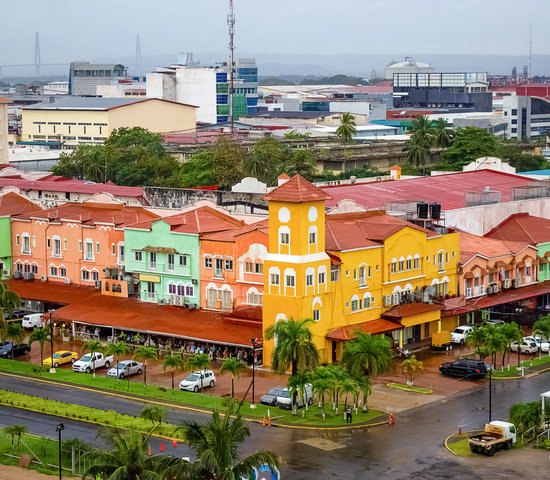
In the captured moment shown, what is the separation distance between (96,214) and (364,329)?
80.7 ft

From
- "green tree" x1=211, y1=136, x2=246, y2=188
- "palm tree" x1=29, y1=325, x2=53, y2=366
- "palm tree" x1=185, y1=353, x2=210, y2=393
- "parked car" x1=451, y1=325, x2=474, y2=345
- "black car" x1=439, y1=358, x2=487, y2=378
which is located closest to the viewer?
"palm tree" x1=185, y1=353, x2=210, y2=393

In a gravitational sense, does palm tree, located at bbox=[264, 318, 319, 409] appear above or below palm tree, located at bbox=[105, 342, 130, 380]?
above

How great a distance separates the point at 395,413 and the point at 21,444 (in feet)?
54.9

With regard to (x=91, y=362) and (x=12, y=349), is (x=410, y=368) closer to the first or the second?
(x=91, y=362)

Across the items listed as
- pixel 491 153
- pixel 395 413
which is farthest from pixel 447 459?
Result: pixel 491 153

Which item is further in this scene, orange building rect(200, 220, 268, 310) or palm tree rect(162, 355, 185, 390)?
orange building rect(200, 220, 268, 310)

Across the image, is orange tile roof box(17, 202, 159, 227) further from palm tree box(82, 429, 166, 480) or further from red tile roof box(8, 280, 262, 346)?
palm tree box(82, 429, 166, 480)

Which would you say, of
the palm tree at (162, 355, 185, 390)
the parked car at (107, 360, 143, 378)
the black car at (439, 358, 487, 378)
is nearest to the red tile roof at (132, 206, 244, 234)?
the palm tree at (162, 355, 185, 390)

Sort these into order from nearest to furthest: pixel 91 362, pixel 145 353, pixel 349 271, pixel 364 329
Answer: pixel 145 353 → pixel 91 362 → pixel 364 329 → pixel 349 271

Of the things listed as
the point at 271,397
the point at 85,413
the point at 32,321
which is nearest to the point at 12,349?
the point at 32,321

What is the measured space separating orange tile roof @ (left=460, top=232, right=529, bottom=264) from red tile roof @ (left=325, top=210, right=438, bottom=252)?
18.0ft

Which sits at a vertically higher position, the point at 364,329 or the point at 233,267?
the point at 233,267

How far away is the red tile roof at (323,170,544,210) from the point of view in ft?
318

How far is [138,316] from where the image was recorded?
78.5m
